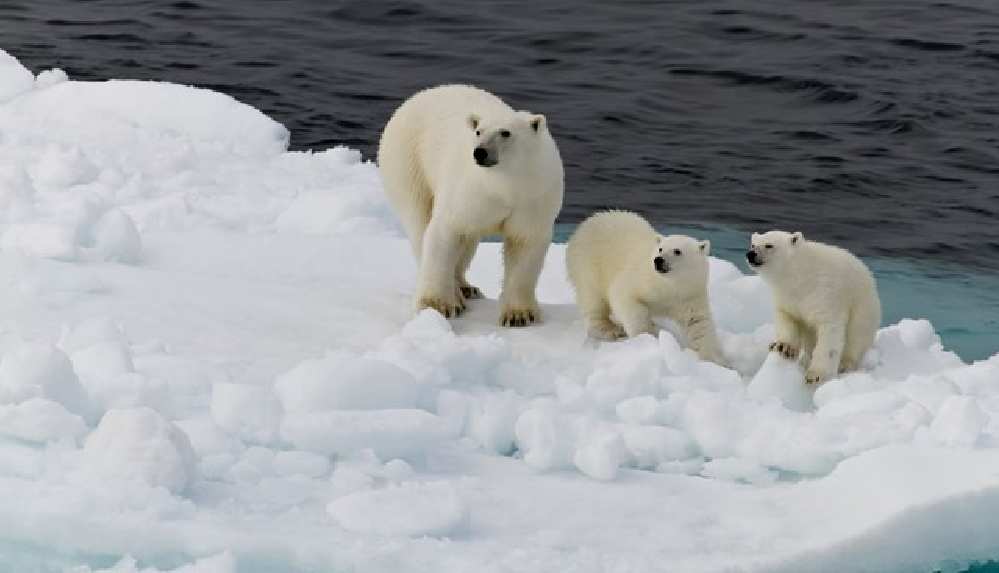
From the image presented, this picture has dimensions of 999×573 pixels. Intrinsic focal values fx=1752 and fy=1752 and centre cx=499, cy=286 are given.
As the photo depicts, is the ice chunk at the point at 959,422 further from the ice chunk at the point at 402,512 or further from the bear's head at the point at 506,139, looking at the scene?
the bear's head at the point at 506,139

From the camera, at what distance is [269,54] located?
44.1 feet

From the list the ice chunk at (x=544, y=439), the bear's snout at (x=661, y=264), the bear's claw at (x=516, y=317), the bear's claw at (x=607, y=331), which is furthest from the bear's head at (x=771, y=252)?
the ice chunk at (x=544, y=439)

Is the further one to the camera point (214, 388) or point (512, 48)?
point (512, 48)

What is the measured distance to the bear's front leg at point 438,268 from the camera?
19.9ft

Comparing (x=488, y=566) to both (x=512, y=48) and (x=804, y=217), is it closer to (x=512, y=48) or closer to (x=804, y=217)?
(x=804, y=217)

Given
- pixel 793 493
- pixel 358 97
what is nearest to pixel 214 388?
pixel 793 493

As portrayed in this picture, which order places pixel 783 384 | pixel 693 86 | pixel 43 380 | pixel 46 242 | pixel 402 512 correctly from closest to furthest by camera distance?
pixel 402 512
pixel 43 380
pixel 783 384
pixel 46 242
pixel 693 86

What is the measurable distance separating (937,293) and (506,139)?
3152 mm

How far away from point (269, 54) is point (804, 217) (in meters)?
5.23

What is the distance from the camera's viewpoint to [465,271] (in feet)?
21.8

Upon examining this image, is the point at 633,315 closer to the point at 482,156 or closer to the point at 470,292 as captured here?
the point at 482,156

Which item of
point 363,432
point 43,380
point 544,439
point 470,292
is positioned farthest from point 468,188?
point 43,380

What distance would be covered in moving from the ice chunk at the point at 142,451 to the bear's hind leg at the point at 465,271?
85.3 inches

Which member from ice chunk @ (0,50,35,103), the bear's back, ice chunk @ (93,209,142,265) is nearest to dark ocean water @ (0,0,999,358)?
ice chunk @ (0,50,35,103)
